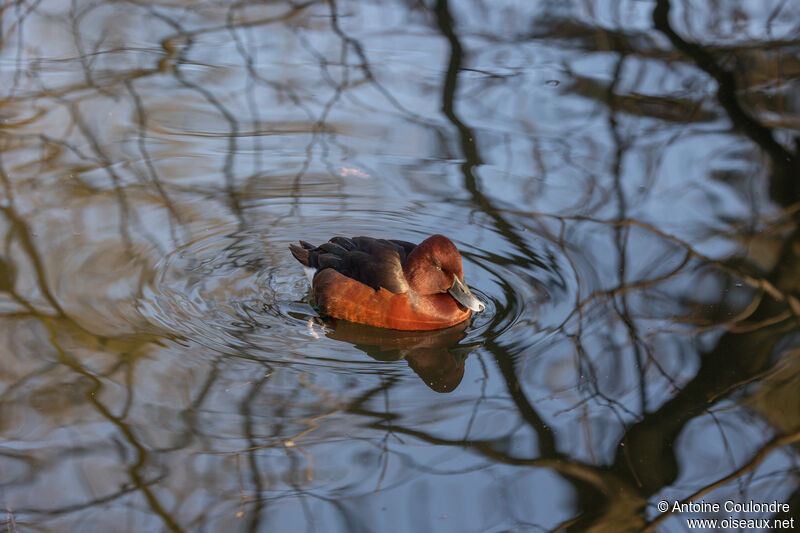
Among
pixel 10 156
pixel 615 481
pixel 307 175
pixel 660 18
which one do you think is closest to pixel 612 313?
pixel 615 481

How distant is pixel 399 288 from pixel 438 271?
26 cm

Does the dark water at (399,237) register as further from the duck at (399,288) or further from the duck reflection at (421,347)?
the duck at (399,288)

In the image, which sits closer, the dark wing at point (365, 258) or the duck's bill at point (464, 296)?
the duck's bill at point (464, 296)

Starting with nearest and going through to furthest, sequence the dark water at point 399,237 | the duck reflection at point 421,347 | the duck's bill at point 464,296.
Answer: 1. the dark water at point 399,237
2. the duck reflection at point 421,347
3. the duck's bill at point 464,296

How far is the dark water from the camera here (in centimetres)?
429

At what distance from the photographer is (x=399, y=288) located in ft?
18.6

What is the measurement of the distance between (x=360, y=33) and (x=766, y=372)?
19.5 feet

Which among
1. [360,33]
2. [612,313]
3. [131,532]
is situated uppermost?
[360,33]

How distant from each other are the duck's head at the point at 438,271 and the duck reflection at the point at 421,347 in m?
0.23

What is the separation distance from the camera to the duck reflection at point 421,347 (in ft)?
16.9

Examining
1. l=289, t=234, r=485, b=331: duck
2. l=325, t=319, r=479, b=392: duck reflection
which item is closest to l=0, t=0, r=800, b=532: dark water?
l=325, t=319, r=479, b=392: duck reflection

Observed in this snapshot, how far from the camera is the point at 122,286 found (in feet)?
18.7

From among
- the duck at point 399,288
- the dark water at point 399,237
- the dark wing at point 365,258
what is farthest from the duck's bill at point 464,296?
the dark wing at point 365,258

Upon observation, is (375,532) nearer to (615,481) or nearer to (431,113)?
(615,481)
